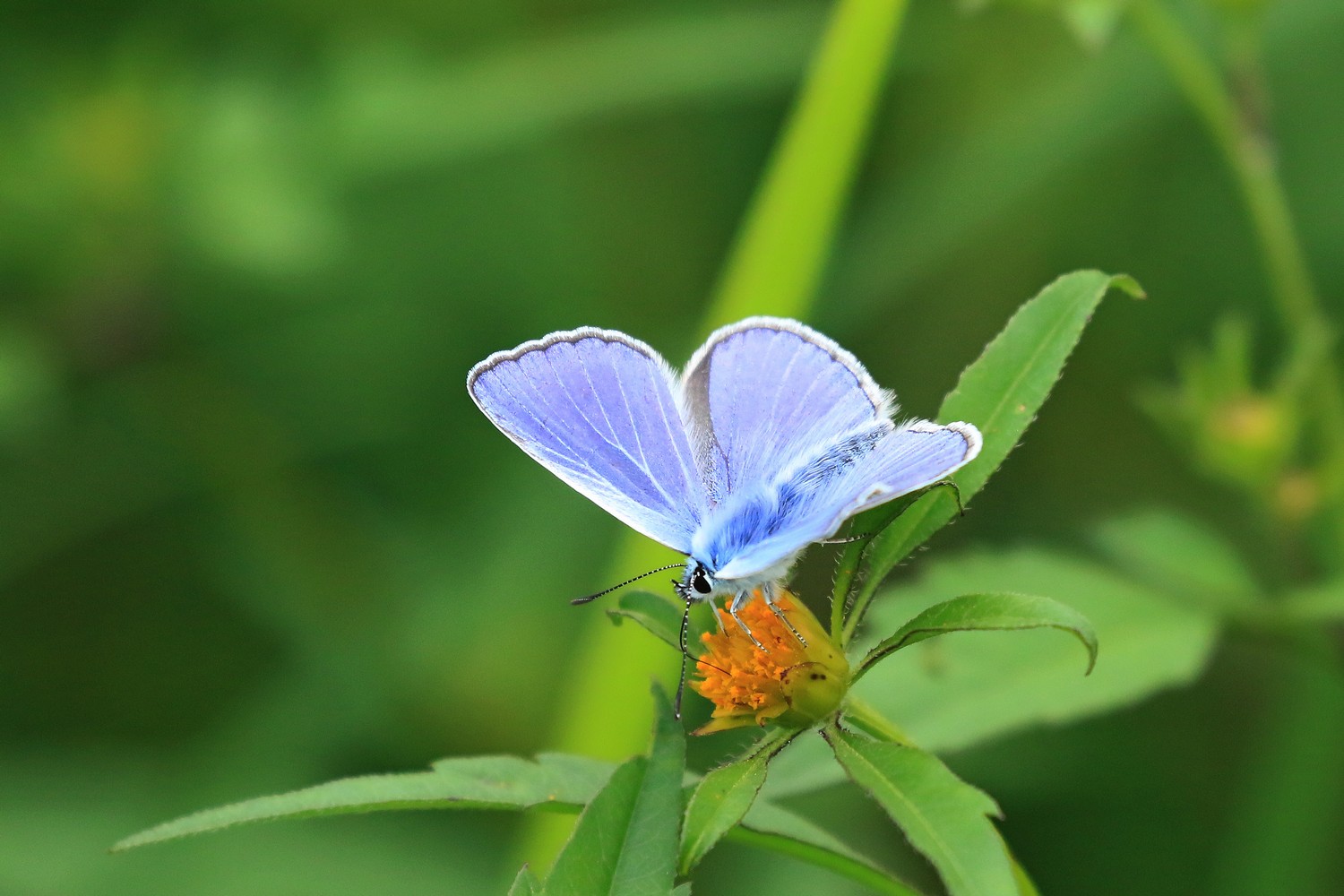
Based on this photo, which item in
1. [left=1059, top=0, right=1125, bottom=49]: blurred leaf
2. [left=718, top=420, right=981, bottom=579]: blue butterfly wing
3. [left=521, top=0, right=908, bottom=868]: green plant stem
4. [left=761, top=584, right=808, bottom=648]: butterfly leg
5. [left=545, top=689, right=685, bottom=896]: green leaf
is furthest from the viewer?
[left=521, top=0, right=908, bottom=868]: green plant stem

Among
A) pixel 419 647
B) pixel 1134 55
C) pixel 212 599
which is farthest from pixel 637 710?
pixel 1134 55

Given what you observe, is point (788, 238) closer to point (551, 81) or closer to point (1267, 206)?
point (1267, 206)

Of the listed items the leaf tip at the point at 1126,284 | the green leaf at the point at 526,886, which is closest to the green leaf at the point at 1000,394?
the leaf tip at the point at 1126,284

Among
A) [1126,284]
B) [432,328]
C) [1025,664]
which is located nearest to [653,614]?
[1126,284]

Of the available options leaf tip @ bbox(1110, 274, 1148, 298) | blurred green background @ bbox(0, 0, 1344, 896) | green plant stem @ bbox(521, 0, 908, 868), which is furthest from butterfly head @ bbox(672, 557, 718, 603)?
blurred green background @ bbox(0, 0, 1344, 896)

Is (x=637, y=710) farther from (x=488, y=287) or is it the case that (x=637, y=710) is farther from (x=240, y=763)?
(x=488, y=287)

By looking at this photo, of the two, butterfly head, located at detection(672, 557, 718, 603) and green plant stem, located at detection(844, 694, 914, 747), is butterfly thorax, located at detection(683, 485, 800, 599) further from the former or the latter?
green plant stem, located at detection(844, 694, 914, 747)
